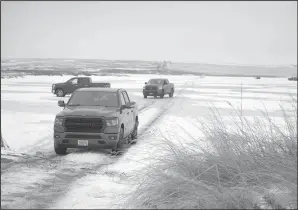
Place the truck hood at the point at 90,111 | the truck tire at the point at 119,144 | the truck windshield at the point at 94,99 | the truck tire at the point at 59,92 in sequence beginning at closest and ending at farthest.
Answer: the truck hood at the point at 90,111 < the truck tire at the point at 119,144 < the truck windshield at the point at 94,99 < the truck tire at the point at 59,92

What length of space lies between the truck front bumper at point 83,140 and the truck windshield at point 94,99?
55.1 inches

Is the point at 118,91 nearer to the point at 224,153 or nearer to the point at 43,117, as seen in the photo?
the point at 224,153

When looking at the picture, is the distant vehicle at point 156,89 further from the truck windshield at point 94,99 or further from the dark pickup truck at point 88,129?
the dark pickup truck at point 88,129

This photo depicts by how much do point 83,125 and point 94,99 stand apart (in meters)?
1.52

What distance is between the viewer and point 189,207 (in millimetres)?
4590

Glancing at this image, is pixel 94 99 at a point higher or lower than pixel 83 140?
higher

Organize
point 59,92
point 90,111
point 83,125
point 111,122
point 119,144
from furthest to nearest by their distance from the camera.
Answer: point 59,92 → point 119,144 → point 90,111 → point 111,122 → point 83,125

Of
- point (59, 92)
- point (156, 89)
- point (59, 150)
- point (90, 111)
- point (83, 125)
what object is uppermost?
point (90, 111)

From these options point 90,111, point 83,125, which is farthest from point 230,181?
point 90,111

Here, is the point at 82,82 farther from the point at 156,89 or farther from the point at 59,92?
the point at 156,89

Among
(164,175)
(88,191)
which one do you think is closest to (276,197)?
(164,175)

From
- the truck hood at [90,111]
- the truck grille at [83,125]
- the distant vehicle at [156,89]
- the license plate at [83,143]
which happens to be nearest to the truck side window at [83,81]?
the distant vehicle at [156,89]

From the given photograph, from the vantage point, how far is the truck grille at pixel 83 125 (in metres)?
9.09

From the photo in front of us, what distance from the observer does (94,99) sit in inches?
412
